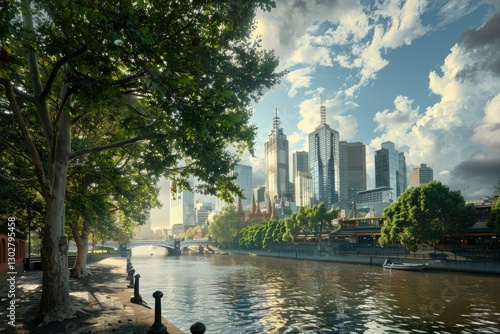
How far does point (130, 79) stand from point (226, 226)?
131747 millimetres

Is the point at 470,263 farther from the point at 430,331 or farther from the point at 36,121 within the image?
the point at 36,121

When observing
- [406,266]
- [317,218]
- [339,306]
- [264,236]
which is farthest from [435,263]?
[264,236]

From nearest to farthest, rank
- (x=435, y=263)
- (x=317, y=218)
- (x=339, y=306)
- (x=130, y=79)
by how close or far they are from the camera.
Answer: (x=130, y=79) → (x=339, y=306) → (x=435, y=263) → (x=317, y=218)

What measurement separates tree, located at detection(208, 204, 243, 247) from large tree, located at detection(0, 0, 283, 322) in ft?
408

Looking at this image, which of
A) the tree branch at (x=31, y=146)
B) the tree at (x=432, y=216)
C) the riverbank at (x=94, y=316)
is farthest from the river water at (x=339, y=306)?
the tree at (x=432, y=216)

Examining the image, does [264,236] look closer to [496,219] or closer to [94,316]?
[496,219]

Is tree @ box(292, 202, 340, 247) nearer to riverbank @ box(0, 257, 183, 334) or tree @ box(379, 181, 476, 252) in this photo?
tree @ box(379, 181, 476, 252)

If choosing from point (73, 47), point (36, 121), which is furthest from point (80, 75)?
point (36, 121)

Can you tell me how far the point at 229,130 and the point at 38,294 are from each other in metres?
15.1

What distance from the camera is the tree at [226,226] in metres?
139

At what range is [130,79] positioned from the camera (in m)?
11.8

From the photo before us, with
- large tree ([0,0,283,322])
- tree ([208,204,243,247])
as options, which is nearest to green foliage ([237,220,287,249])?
tree ([208,204,243,247])

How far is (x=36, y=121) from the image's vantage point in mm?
16297

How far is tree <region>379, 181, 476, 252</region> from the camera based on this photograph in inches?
1998
